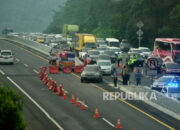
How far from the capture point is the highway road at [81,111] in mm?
25141

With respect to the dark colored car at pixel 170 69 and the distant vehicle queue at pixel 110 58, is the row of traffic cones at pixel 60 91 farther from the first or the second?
the dark colored car at pixel 170 69

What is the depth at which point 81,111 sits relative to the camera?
28797mm

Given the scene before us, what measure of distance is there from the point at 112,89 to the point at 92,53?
19.2 metres

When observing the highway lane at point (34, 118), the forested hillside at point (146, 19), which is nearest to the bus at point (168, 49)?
the forested hillside at point (146, 19)

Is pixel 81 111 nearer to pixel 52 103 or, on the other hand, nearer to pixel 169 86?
pixel 52 103

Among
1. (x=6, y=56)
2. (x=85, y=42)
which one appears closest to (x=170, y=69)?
(x=6, y=56)

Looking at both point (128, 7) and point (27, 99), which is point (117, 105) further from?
point (128, 7)

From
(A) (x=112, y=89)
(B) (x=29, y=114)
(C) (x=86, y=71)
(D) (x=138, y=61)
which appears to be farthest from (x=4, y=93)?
(D) (x=138, y=61)

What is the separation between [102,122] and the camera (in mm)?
25672

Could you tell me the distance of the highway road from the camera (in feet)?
82.5

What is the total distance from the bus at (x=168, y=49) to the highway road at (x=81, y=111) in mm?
14004

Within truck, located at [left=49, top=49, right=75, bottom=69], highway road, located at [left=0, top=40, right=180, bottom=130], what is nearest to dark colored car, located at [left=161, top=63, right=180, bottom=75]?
highway road, located at [left=0, top=40, right=180, bottom=130]

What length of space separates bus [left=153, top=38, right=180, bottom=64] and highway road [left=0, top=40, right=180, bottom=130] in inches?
551

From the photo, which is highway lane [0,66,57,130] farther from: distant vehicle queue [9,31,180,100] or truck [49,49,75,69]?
truck [49,49,75,69]
